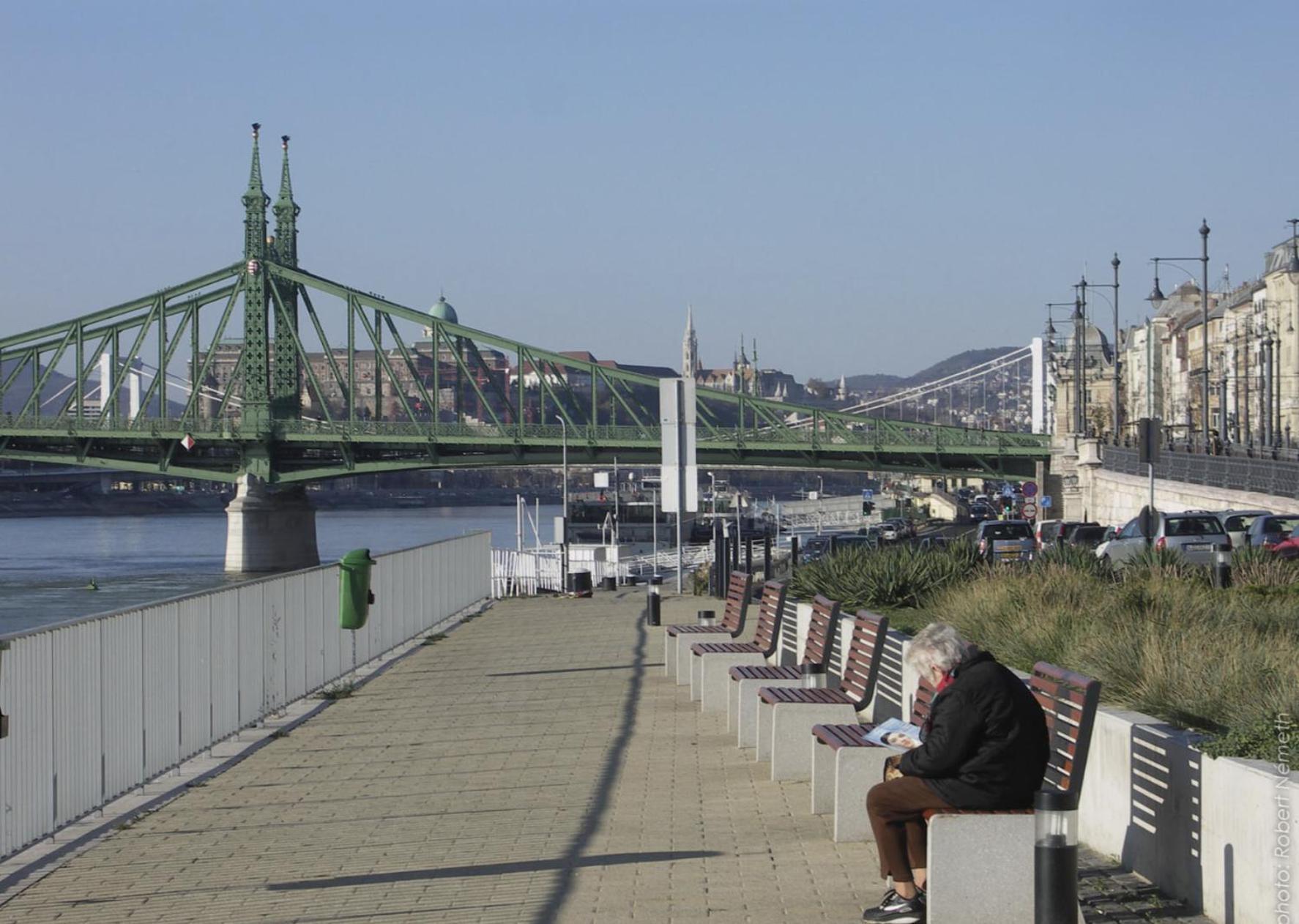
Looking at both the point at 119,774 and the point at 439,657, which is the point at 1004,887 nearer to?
the point at 119,774

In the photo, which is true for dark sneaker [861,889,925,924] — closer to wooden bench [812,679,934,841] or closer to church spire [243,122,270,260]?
wooden bench [812,679,934,841]

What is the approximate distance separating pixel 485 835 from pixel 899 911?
2.78 metres

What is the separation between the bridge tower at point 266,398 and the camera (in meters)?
70.9

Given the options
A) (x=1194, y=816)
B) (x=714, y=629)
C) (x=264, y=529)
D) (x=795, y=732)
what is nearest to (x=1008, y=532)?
(x=714, y=629)

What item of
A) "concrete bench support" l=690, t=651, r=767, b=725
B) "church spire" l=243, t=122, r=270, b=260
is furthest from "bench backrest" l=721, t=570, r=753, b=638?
"church spire" l=243, t=122, r=270, b=260

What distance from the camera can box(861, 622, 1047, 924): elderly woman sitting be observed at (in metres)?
6.74

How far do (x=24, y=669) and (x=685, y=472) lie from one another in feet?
54.4

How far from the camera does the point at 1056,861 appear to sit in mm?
5727

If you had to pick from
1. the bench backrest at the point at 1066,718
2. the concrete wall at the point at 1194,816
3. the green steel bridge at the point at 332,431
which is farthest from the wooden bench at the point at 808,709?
the green steel bridge at the point at 332,431

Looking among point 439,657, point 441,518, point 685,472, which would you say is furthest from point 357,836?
point 441,518

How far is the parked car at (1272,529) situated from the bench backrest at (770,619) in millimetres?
16457

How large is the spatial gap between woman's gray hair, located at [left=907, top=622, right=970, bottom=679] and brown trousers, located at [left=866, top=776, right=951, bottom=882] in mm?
435

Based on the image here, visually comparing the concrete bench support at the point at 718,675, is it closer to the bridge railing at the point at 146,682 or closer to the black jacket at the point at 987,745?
the bridge railing at the point at 146,682

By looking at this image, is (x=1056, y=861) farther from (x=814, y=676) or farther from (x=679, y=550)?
(x=679, y=550)
